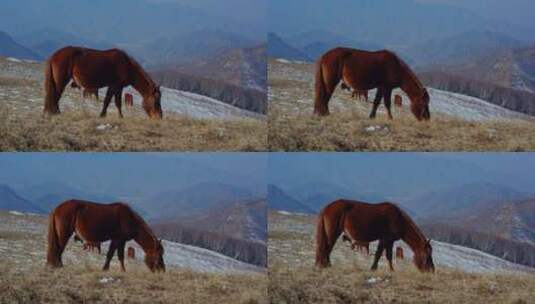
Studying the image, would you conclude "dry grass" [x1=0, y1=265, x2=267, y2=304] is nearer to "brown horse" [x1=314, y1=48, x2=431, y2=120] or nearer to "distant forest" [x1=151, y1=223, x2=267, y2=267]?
"distant forest" [x1=151, y1=223, x2=267, y2=267]

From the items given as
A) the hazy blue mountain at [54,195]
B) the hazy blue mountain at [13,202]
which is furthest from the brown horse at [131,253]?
the hazy blue mountain at [13,202]

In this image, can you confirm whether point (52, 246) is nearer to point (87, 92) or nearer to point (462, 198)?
point (87, 92)

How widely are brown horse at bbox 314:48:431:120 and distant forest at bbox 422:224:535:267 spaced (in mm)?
760

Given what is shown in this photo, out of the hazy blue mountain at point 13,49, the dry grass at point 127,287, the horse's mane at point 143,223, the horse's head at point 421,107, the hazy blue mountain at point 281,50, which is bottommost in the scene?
the dry grass at point 127,287

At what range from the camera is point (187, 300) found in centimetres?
530

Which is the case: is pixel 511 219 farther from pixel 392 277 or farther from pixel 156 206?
pixel 156 206

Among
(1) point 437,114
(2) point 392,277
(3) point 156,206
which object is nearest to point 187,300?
(3) point 156,206

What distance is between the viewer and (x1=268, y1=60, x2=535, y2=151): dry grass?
527 centimetres

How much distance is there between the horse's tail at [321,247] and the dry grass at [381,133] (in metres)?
0.49

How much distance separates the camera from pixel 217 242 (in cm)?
536

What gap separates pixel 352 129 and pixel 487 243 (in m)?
1.17

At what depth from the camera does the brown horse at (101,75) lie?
5.35m

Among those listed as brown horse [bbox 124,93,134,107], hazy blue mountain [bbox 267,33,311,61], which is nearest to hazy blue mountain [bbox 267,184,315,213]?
hazy blue mountain [bbox 267,33,311,61]

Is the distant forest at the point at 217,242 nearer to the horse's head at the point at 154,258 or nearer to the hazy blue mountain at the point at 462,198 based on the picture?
the horse's head at the point at 154,258
